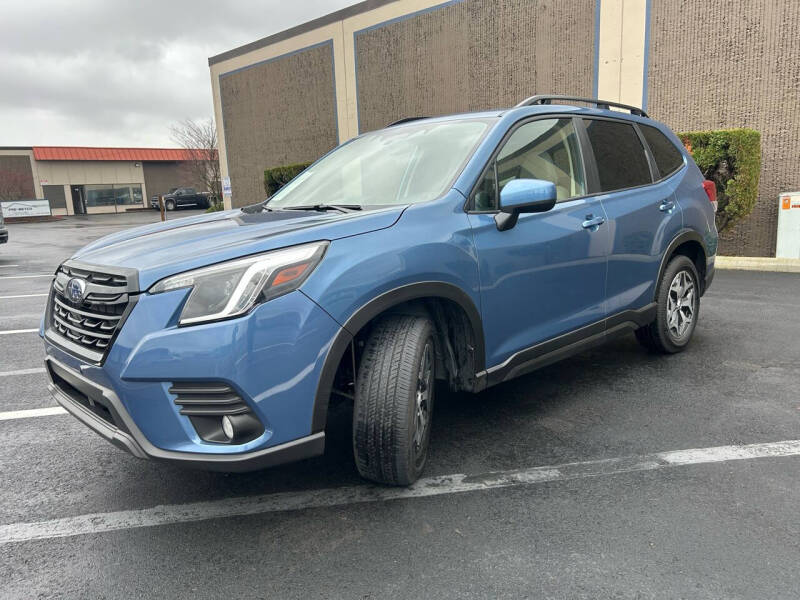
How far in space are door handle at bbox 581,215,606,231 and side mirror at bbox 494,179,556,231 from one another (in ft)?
2.18

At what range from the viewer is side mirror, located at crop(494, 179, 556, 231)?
298 centimetres

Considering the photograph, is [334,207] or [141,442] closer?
[141,442]

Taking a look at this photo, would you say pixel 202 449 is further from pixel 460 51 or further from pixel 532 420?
pixel 460 51

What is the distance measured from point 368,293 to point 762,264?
9262mm

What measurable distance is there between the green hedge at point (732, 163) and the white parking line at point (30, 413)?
10143mm

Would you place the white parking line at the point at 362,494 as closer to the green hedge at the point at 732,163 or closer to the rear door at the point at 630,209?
the rear door at the point at 630,209

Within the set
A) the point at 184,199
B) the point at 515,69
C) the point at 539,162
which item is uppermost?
the point at 515,69

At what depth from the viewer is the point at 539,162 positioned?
3.58 metres

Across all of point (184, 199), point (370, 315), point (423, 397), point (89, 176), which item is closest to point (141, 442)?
point (370, 315)

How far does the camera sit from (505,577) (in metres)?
2.21

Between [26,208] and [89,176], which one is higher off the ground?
[89,176]

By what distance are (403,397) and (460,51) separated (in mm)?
16213

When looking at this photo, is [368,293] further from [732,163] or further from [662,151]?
[732,163]

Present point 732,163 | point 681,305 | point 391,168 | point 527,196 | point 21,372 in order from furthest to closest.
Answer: point 732,163
point 21,372
point 681,305
point 391,168
point 527,196
